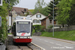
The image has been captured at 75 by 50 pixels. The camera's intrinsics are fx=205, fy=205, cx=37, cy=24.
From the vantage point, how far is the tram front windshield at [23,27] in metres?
22.2

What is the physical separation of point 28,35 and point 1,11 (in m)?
8.46

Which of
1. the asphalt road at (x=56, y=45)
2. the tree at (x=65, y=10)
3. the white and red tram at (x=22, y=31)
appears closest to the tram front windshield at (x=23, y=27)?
the white and red tram at (x=22, y=31)

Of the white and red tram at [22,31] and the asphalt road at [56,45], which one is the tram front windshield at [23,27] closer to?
the white and red tram at [22,31]

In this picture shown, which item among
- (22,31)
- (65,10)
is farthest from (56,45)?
(65,10)

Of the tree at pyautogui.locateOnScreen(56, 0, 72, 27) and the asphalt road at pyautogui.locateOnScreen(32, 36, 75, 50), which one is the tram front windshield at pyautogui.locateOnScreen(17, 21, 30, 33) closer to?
the asphalt road at pyautogui.locateOnScreen(32, 36, 75, 50)

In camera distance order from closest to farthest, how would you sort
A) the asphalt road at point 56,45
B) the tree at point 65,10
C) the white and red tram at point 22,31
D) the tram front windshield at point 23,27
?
the asphalt road at point 56,45, the white and red tram at point 22,31, the tram front windshield at point 23,27, the tree at point 65,10

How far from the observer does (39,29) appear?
73.2 metres

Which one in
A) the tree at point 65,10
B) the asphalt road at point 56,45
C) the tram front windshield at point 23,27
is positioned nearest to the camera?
the asphalt road at point 56,45

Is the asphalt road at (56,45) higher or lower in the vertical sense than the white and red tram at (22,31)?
lower

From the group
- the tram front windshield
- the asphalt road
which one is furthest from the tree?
the tram front windshield

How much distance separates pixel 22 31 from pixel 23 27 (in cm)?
57

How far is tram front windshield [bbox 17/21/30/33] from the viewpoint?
22.2 m

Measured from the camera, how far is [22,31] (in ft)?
72.5

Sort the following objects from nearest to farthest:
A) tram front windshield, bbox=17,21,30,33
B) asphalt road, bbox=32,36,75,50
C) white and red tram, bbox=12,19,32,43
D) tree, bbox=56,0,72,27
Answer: asphalt road, bbox=32,36,75,50, white and red tram, bbox=12,19,32,43, tram front windshield, bbox=17,21,30,33, tree, bbox=56,0,72,27
